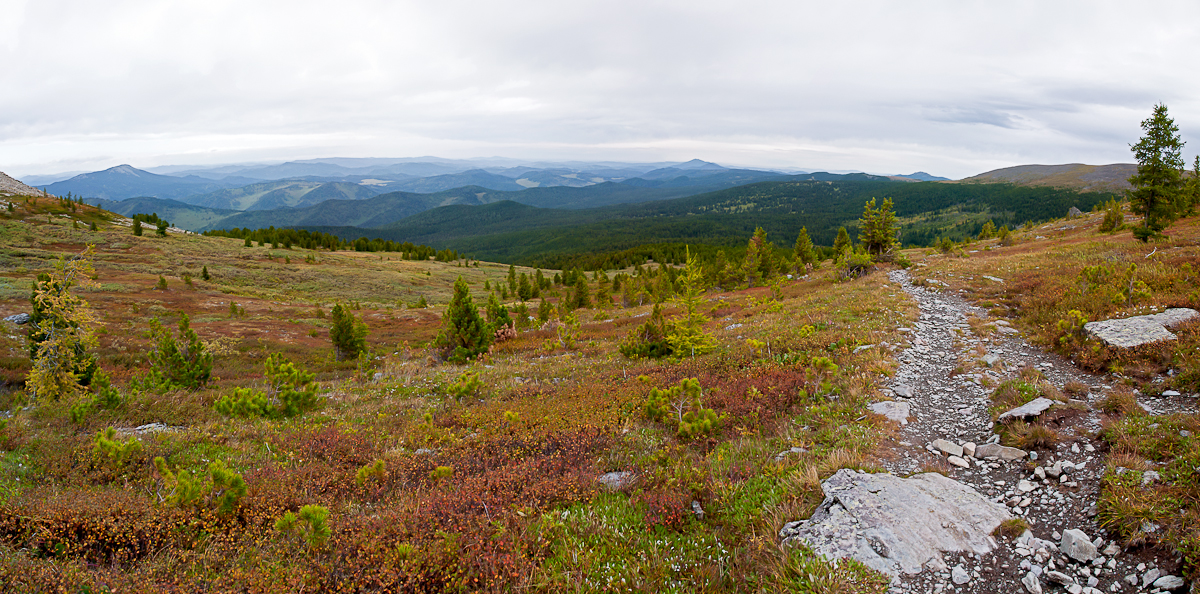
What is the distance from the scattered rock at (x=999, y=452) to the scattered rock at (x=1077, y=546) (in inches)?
77.4

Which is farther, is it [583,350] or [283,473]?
[583,350]

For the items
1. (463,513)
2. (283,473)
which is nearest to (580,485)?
(463,513)

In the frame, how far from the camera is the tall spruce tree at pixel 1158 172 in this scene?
2894 cm

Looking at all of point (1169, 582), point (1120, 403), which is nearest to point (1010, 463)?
point (1120, 403)

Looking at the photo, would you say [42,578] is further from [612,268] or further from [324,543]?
[612,268]

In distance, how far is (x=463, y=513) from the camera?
6.13 meters

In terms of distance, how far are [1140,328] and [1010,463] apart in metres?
6.60

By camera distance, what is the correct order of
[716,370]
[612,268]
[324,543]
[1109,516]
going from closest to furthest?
[1109,516] → [324,543] → [716,370] → [612,268]

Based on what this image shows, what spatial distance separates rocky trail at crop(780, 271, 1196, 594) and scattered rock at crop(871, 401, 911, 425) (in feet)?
0.11

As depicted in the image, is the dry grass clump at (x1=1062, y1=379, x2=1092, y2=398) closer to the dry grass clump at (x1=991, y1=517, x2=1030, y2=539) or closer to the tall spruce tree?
the dry grass clump at (x1=991, y1=517, x2=1030, y2=539)

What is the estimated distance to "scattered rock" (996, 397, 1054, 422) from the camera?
725 centimetres

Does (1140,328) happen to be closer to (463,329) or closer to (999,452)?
(999,452)

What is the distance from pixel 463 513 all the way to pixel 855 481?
529 centimetres

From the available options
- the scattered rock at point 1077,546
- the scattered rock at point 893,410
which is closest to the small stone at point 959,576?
the scattered rock at point 1077,546
